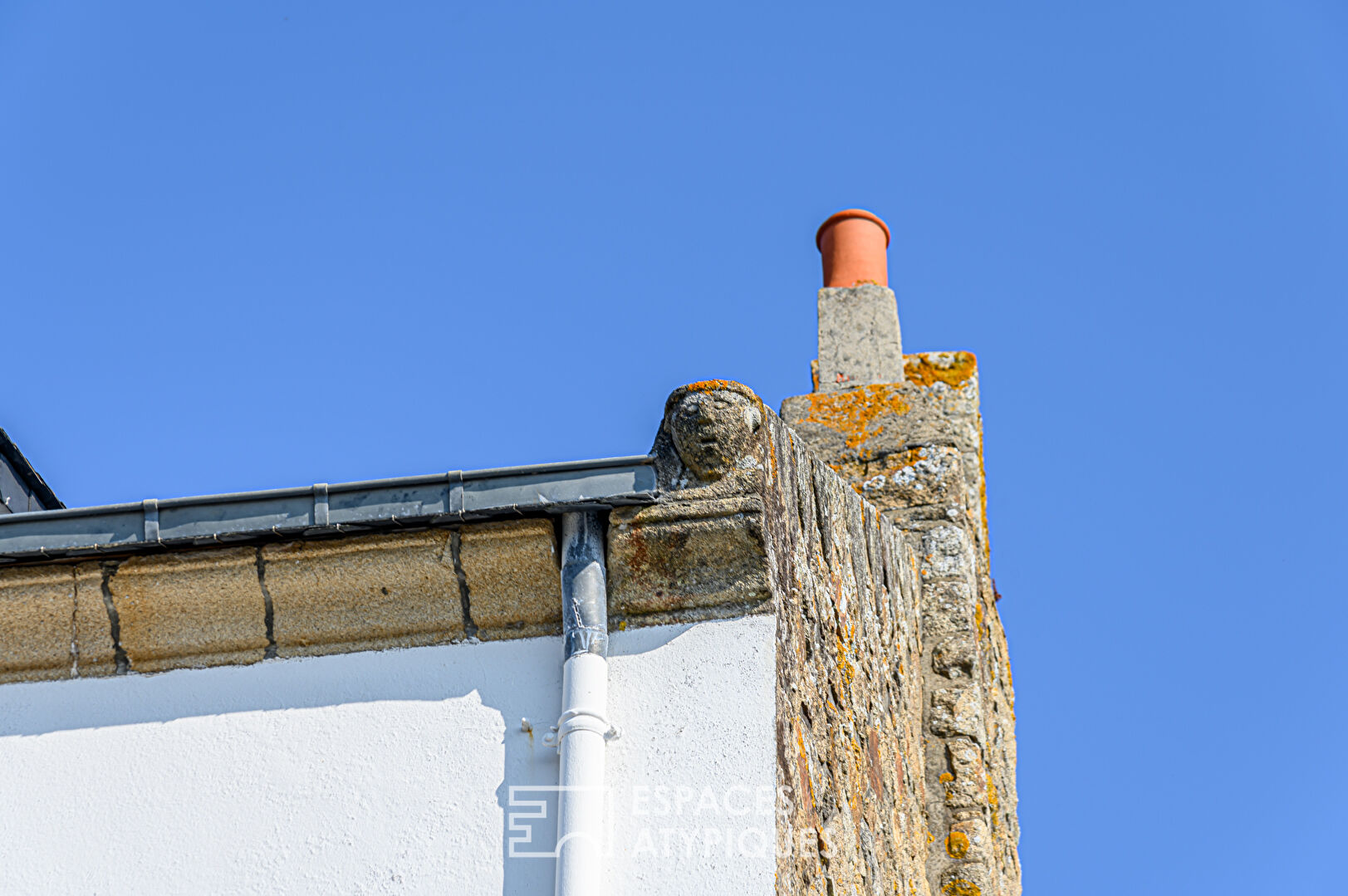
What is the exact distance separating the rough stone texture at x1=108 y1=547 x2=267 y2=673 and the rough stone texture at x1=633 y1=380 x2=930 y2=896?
2.69ft

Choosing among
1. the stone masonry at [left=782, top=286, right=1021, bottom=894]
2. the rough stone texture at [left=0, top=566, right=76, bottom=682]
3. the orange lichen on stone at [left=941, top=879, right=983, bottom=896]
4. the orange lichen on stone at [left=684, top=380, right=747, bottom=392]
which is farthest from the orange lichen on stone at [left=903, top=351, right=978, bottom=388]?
the rough stone texture at [left=0, top=566, right=76, bottom=682]

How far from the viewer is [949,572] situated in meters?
5.64

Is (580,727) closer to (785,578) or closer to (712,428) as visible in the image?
(785,578)

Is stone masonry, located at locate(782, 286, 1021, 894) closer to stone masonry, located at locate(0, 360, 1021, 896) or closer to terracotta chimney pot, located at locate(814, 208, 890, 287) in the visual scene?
terracotta chimney pot, located at locate(814, 208, 890, 287)

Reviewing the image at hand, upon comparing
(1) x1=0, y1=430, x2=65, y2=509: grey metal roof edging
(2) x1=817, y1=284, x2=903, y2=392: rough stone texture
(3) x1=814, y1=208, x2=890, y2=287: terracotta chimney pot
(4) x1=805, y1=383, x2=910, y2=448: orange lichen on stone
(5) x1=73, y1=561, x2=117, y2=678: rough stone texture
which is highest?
(3) x1=814, y1=208, x2=890, y2=287: terracotta chimney pot

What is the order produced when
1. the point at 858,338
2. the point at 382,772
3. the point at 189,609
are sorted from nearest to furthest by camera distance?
the point at 382,772 < the point at 189,609 < the point at 858,338

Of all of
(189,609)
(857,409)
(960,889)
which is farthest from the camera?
(857,409)

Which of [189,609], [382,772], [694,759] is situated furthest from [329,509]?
[694,759]

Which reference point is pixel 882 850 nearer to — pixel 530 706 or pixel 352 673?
pixel 530 706

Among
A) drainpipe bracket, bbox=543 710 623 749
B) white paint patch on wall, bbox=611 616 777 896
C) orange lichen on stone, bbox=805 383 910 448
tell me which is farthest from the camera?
orange lichen on stone, bbox=805 383 910 448

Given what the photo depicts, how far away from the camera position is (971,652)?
18.0 feet

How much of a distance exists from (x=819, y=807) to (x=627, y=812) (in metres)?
0.46

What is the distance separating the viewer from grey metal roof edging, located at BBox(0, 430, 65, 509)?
202 inches

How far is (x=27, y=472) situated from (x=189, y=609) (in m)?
1.90
